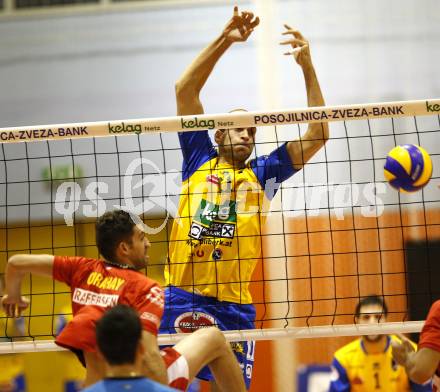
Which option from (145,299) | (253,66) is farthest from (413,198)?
(145,299)

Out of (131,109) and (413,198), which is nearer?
(413,198)

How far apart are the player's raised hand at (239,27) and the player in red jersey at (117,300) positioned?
87.7 inches

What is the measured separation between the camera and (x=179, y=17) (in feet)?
40.2

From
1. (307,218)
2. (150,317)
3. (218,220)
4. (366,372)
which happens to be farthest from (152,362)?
(307,218)

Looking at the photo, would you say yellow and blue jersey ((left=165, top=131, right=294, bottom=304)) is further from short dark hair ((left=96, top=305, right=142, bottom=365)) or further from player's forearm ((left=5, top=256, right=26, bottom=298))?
short dark hair ((left=96, top=305, right=142, bottom=365))

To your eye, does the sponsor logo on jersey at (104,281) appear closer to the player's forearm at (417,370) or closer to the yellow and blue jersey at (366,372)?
the player's forearm at (417,370)

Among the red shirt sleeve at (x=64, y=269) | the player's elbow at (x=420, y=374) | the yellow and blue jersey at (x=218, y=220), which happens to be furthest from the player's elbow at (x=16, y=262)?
the player's elbow at (x=420, y=374)

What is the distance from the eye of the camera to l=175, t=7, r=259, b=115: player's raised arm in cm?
668

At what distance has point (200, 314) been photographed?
251 inches

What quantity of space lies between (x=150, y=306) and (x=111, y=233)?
55 cm

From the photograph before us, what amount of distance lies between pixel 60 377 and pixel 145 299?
761 cm

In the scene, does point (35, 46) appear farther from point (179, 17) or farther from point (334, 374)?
point (334, 374)

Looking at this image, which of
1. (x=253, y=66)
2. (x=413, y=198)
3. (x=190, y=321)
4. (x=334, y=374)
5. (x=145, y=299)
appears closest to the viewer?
(x=145, y=299)

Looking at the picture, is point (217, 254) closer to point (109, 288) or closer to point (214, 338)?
point (214, 338)
